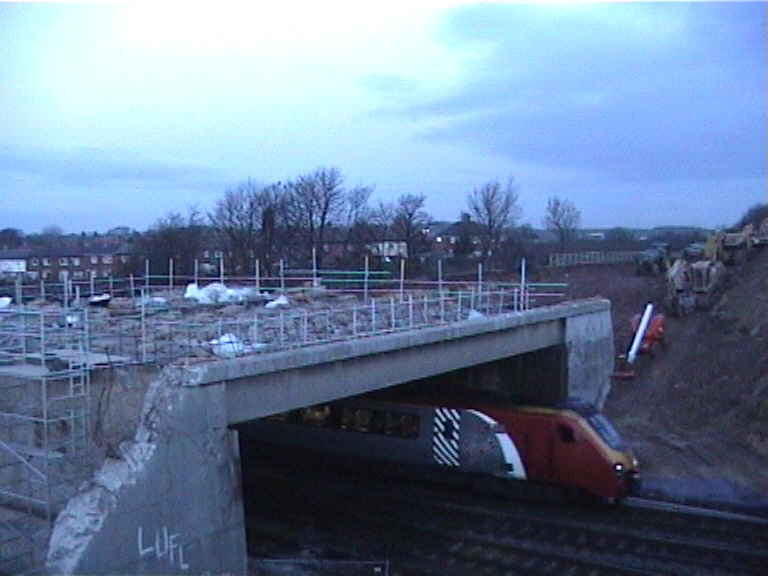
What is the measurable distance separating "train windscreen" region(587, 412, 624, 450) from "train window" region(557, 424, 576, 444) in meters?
0.58

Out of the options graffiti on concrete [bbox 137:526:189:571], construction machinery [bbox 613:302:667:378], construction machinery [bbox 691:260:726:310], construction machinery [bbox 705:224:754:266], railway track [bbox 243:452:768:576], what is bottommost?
railway track [bbox 243:452:768:576]

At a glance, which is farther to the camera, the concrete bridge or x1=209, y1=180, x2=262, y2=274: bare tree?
x1=209, y1=180, x2=262, y2=274: bare tree

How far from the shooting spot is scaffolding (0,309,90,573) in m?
13.5

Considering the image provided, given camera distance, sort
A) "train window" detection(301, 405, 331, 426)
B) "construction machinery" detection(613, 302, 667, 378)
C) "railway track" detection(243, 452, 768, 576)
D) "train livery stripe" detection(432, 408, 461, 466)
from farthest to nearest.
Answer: "construction machinery" detection(613, 302, 667, 378) → "train window" detection(301, 405, 331, 426) → "train livery stripe" detection(432, 408, 461, 466) → "railway track" detection(243, 452, 768, 576)

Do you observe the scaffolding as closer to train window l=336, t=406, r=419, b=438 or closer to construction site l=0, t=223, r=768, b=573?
construction site l=0, t=223, r=768, b=573

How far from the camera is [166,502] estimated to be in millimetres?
12797

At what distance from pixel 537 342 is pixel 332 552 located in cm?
1011

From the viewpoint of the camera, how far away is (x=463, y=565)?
1677 cm

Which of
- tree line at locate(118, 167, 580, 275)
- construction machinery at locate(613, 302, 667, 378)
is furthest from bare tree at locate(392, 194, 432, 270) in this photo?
construction machinery at locate(613, 302, 667, 378)

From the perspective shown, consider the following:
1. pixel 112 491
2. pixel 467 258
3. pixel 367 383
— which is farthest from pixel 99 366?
pixel 467 258

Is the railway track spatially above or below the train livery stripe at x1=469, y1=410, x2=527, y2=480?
below

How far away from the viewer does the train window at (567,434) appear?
66.1 feet

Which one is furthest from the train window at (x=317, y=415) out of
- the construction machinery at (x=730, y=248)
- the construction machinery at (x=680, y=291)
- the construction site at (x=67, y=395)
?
the construction machinery at (x=730, y=248)

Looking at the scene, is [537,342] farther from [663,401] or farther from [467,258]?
[467,258]
